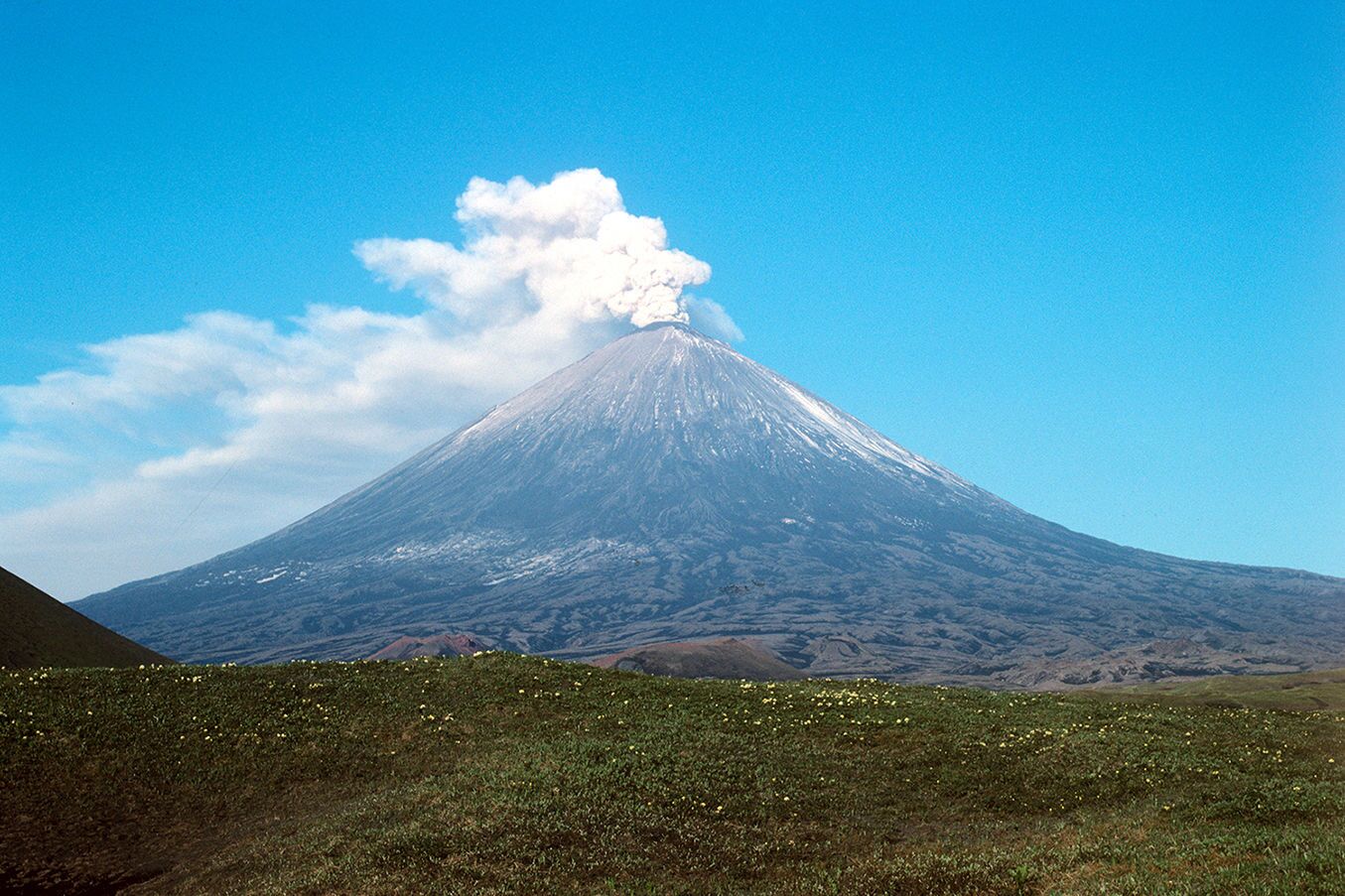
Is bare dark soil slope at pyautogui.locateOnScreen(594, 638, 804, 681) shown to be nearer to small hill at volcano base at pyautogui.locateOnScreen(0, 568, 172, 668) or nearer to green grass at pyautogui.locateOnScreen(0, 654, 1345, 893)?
small hill at volcano base at pyautogui.locateOnScreen(0, 568, 172, 668)

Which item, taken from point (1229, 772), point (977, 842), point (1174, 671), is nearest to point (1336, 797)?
point (1229, 772)

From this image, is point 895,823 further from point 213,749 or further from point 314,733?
point 213,749

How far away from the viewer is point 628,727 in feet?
99.9

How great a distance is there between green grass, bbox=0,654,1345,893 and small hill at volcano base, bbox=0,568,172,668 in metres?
11.3

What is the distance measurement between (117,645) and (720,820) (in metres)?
34.8

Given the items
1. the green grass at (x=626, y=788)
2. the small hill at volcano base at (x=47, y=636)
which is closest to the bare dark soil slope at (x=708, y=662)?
the small hill at volcano base at (x=47, y=636)

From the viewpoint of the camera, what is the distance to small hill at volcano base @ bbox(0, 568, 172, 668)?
4181cm

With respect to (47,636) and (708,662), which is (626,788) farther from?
(708,662)

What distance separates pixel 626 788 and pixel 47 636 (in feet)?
101

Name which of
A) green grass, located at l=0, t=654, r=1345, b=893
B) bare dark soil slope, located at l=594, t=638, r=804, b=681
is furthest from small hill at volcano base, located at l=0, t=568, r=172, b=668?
bare dark soil slope, located at l=594, t=638, r=804, b=681

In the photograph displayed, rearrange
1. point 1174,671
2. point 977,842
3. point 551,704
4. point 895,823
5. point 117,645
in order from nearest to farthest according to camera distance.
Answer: point 977,842 → point 895,823 → point 551,704 → point 117,645 → point 1174,671

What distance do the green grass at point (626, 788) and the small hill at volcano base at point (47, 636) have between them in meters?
11.3

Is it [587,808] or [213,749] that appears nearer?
[587,808]

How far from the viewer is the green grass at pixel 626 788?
21.1 meters
